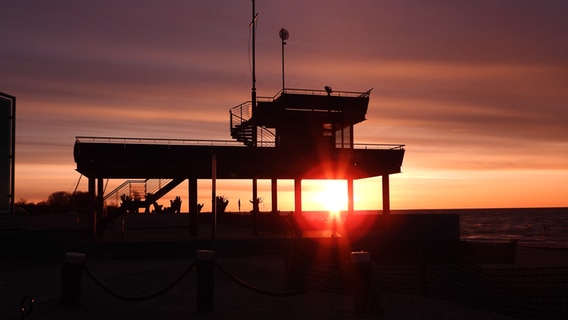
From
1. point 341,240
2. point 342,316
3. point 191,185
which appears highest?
point 191,185

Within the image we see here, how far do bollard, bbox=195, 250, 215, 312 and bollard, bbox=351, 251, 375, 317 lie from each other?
301 cm

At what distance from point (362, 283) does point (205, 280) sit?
3.30 metres

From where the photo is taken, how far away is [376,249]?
75.9 feet

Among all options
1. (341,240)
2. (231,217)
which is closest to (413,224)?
(341,240)

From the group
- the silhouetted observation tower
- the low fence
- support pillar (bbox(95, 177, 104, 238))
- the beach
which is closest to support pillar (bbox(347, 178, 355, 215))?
the silhouetted observation tower

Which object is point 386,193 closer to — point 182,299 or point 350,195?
point 350,195

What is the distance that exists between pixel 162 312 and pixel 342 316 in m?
3.85

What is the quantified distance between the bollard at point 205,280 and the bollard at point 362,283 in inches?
119

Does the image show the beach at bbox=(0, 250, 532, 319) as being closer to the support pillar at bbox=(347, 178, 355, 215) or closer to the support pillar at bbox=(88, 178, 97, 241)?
the support pillar at bbox=(88, 178, 97, 241)

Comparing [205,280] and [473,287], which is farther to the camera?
[473,287]

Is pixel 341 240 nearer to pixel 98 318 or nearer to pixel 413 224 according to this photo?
pixel 98 318

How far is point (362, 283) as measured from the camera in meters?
12.7

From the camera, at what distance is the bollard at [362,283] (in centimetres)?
1255

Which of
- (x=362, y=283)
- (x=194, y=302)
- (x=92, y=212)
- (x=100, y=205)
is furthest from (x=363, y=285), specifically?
(x=100, y=205)
